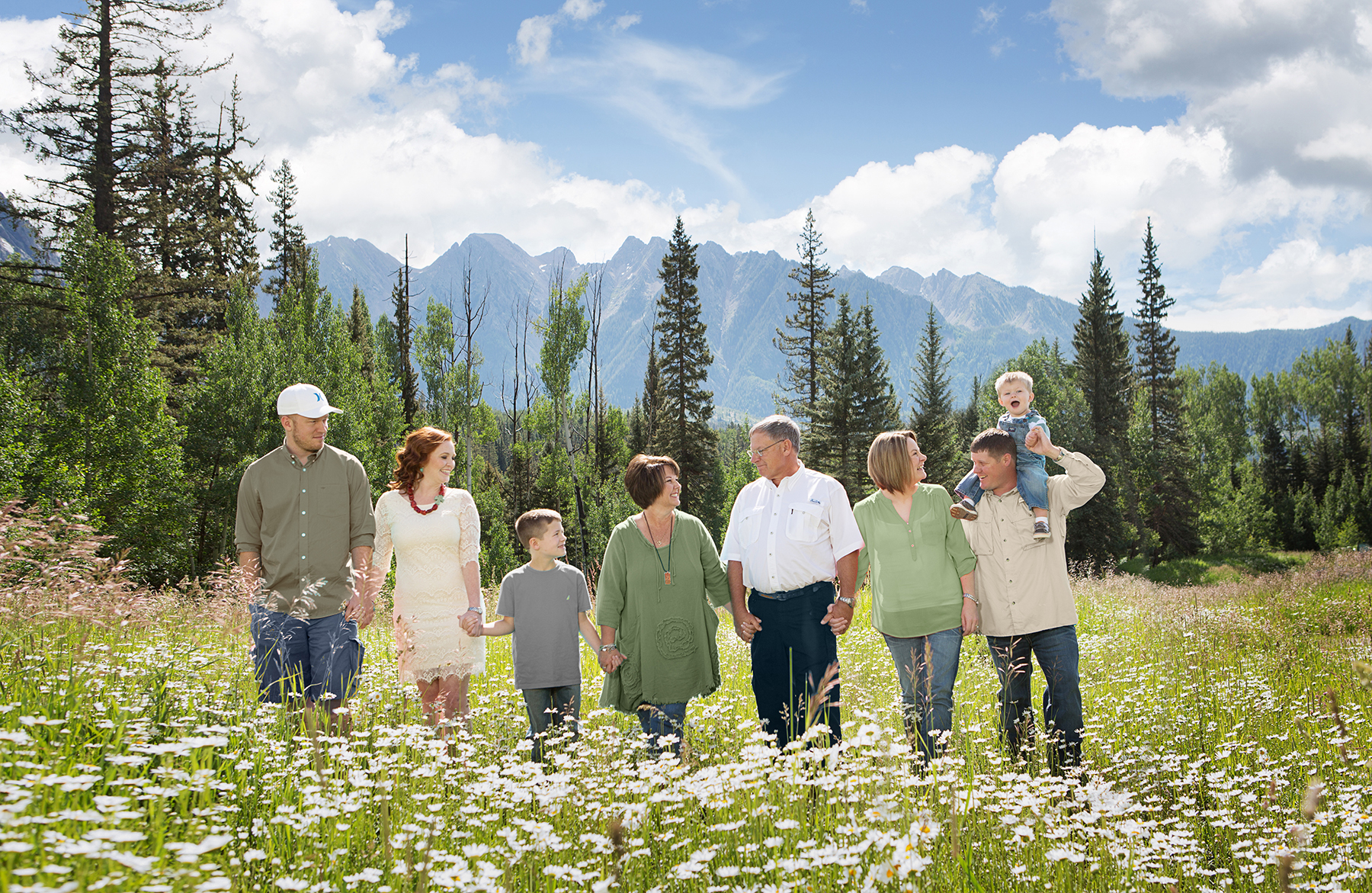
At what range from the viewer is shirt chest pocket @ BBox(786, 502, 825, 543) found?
439cm

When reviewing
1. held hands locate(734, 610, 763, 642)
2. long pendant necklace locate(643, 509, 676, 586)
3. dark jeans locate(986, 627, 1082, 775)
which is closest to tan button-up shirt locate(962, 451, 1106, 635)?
dark jeans locate(986, 627, 1082, 775)

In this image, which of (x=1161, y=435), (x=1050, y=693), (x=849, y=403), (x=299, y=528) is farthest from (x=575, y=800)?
(x=1161, y=435)

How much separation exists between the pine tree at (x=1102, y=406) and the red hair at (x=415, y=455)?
35457mm

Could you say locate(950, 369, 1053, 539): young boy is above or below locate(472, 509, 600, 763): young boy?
above

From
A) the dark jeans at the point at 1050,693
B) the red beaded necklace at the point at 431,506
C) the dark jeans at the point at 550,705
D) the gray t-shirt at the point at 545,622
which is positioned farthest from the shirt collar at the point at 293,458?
the dark jeans at the point at 1050,693

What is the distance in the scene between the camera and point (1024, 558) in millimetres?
4531

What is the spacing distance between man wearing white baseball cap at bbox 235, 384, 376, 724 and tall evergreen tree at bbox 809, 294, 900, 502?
30.3m

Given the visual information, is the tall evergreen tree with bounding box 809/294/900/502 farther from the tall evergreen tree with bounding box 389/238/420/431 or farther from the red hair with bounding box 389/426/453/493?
the red hair with bounding box 389/426/453/493

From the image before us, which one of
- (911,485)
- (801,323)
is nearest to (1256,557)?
(801,323)

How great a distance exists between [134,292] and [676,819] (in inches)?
993

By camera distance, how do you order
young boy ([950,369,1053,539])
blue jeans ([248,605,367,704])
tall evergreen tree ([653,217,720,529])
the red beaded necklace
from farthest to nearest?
tall evergreen tree ([653,217,720,529]) → the red beaded necklace → young boy ([950,369,1053,539]) → blue jeans ([248,605,367,704])

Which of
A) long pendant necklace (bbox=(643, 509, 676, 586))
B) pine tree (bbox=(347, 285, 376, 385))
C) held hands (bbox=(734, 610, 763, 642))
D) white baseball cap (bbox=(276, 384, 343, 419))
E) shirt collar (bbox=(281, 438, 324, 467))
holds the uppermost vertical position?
pine tree (bbox=(347, 285, 376, 385))

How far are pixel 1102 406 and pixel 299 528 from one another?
41.8 metres

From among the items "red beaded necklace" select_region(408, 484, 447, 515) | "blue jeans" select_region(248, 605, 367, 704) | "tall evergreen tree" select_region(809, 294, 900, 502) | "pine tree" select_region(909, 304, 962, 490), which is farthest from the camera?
"pine tree" select_region(909, 304, 962, 490)
